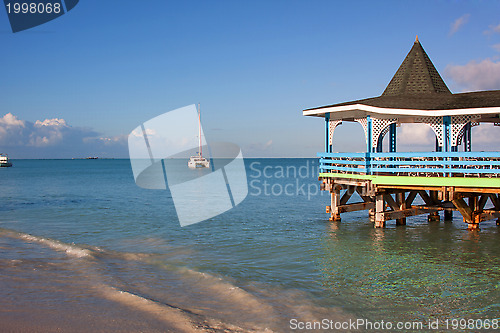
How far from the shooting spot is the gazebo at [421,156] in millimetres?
15828

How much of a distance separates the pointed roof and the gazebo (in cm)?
5

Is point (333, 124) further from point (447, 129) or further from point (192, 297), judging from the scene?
point (192, 297)

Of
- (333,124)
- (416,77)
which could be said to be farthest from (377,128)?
(416,77)

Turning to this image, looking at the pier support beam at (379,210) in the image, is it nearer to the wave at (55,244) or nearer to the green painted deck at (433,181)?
the green painted deck at (433,181)

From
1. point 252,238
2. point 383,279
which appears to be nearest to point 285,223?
point 252,238

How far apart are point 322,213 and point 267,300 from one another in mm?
18498

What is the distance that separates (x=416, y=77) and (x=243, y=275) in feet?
48.9

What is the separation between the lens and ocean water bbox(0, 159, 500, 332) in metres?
9.01

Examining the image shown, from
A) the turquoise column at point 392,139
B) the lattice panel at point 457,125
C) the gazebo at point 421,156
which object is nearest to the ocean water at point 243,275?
the gazebo at point 421,156

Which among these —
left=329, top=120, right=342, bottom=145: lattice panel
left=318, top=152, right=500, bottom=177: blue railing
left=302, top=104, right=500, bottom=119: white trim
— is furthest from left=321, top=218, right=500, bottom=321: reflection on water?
left=302, top=104, right=500, bottom=119: white trim

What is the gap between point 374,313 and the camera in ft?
30.2

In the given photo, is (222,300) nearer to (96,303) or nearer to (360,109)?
(96,303)

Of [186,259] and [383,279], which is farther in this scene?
[186,259]

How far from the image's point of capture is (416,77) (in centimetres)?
2188
